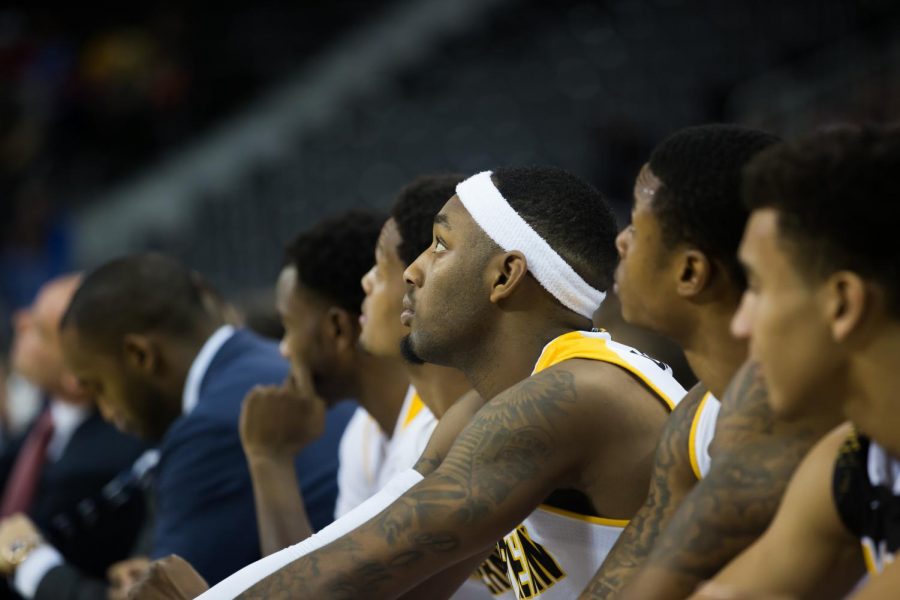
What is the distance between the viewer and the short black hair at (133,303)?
5016 millimetres

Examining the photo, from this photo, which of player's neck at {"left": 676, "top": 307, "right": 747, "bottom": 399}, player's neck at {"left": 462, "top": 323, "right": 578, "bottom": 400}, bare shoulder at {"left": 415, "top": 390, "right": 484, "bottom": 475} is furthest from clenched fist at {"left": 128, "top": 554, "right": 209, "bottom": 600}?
player's neck at {"left": 676, "top": 307, "right": 747, "bottom": 399}

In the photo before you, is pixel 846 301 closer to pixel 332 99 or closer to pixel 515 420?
pixel 515 420

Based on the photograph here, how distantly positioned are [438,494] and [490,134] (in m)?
9.55

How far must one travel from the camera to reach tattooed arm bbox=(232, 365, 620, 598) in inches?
108

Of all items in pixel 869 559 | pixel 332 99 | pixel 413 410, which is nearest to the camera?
pixel 869 559

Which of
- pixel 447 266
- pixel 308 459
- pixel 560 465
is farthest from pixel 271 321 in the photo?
pixel 560 465

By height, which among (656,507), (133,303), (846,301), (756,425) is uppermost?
(133,303)

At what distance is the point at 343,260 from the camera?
4.56 meters

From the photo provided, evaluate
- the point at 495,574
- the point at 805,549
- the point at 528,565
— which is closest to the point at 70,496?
the point at 495,574

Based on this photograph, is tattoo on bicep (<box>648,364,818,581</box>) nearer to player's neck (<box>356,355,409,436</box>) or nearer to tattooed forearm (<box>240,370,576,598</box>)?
tattooed forearm (<box>240,370,576,598</box>)

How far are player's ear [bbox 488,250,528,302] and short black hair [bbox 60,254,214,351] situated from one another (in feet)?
6.94

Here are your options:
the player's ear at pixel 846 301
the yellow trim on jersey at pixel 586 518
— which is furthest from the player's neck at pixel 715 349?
the player's ear at pixel 846 301

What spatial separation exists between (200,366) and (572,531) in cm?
225

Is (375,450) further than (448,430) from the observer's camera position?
Yes
